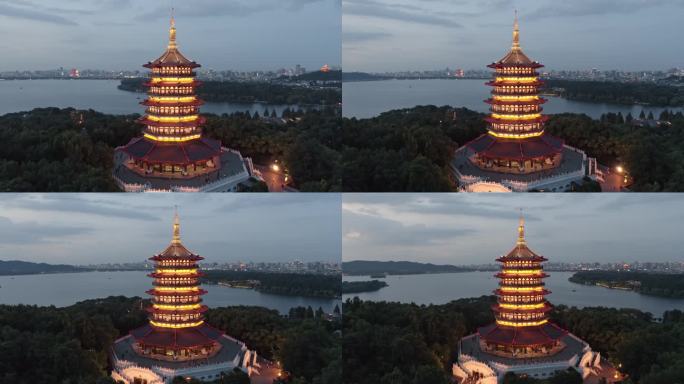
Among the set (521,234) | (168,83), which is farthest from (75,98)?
(521,234)

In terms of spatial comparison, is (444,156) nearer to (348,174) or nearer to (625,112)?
(348,174)

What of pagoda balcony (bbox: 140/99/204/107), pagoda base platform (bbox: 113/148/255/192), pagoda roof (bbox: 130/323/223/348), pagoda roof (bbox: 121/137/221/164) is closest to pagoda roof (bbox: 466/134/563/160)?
pagoda base platform (bbox: 113/148/255/192)

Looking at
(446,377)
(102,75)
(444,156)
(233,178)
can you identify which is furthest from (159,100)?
(446,377)

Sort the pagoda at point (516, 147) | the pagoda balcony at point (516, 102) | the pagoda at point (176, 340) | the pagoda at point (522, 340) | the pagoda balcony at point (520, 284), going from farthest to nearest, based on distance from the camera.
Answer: the pagoda balcony at point (516, 102)
the pagoda balcony at point (520, 284)
the pagoda at point (516, 147)
the pagoda at point (176, 340)
the pagoda at point (522, 340)

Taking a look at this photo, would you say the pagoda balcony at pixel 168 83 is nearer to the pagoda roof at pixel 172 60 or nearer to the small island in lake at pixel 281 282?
the pagoda roof at pixel 172 60

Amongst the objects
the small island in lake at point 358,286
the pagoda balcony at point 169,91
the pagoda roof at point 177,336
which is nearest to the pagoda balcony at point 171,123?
the pagoda balcony at point 169,91

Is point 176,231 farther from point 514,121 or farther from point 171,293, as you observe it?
point 514,121

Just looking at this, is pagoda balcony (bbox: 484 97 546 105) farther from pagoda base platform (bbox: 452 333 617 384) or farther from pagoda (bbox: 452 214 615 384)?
pagoda base platform (bbox: 452 333 617 384)
